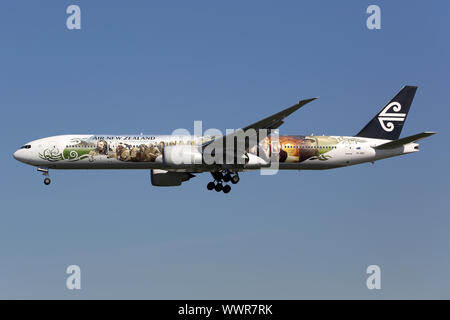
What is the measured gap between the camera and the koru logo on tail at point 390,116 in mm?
60938

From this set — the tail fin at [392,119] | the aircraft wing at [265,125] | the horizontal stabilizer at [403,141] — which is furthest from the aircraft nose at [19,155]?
the horizontal stabilizer at [403,141]

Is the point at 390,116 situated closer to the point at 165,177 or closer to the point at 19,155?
the point at 165,177

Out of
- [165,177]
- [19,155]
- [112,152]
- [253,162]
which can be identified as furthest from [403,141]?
[19,155]

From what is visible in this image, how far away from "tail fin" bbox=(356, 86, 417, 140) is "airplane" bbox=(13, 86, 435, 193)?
1426 millimetres

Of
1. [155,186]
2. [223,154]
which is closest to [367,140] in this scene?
[223,154]

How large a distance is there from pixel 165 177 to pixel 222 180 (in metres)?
4.80

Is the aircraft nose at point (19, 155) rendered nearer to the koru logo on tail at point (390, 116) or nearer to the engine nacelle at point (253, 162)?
the engine nacelle at point (253, 162)

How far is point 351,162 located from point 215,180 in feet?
34.9

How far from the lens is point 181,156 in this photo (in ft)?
170

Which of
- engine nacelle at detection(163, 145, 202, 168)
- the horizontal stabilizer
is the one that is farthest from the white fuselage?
the horizontal stabilizer

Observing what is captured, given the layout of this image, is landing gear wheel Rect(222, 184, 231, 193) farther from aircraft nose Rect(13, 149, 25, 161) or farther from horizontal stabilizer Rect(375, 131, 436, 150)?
aircraft nose Rect(13, 149, 25, 161)

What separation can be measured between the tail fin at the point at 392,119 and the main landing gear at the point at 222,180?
11394 mm

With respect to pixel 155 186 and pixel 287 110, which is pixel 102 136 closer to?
pixel 155 186

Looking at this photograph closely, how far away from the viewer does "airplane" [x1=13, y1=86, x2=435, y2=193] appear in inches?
2067
